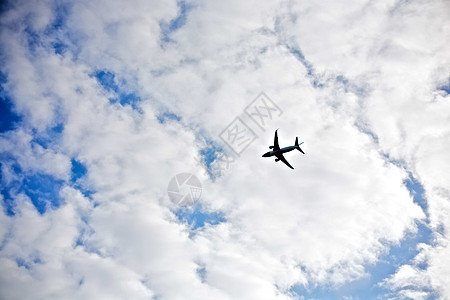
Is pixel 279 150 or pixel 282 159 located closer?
pixel 279 150

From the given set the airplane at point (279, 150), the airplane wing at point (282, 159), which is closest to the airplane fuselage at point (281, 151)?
the airplane at point (279, 150)

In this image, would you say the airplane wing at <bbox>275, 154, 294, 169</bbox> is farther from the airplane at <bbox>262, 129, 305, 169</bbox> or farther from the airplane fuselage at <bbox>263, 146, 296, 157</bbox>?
the airplane fuselage at <bbox>263, 146, 296, 157</bbox>

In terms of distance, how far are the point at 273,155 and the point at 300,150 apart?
8953 mm

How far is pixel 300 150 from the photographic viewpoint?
234 ft

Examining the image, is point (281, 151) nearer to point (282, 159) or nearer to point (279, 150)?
point (279, 150)

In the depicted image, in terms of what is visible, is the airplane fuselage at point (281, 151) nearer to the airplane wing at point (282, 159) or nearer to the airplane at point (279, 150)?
the airplane at point (279, 150)

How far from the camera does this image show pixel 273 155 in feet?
248

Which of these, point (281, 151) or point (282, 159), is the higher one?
point (282, 159)

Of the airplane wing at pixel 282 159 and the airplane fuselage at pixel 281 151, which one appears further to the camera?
the airplane wing at pixel 282 159

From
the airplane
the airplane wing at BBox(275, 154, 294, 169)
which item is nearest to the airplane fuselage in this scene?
the airplane

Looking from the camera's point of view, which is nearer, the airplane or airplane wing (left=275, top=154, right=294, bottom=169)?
the airplane

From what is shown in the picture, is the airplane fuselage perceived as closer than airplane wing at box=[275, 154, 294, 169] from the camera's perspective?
Yes

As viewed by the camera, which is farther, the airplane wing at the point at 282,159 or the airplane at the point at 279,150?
the airplane wing at the point at 282,159

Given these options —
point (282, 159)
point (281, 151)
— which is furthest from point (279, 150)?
point (282, 159)
